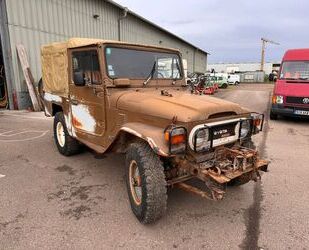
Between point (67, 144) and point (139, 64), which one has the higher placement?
point (139, 64)

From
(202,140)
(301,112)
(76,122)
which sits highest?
(202,140)

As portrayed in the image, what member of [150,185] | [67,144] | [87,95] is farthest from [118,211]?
[67,144]

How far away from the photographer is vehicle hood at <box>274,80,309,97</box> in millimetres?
9602

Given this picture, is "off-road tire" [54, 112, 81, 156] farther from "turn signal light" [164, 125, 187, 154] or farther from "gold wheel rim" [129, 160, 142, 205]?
"turn signal light" [164, 125, 187, 154]

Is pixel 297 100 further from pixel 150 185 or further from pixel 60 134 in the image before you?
pixel 150 185

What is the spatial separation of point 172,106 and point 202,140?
1.76 feet

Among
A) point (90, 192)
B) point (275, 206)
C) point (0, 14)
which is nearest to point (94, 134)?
point (90, 192)

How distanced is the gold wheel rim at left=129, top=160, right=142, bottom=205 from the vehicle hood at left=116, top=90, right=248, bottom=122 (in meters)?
0.69

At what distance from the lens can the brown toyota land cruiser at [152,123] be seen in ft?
10.4

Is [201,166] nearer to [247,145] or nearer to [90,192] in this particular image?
[247,145]

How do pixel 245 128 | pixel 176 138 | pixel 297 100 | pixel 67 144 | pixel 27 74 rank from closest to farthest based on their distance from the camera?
1. pixel 176 138
2. pixel 245 128
3. pixel 67 144
4. pixel 297 100
5. pixel 27 74

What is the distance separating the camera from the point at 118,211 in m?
3.73

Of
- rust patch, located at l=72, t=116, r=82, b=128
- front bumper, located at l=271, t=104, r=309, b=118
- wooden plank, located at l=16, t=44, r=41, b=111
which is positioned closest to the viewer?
rust patch, located at l=72, t=116, r=82, b=128

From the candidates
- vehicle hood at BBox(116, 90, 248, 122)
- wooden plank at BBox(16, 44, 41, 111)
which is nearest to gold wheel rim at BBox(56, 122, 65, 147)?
vehicle hood at BBox(116, 90, 248, 122)
